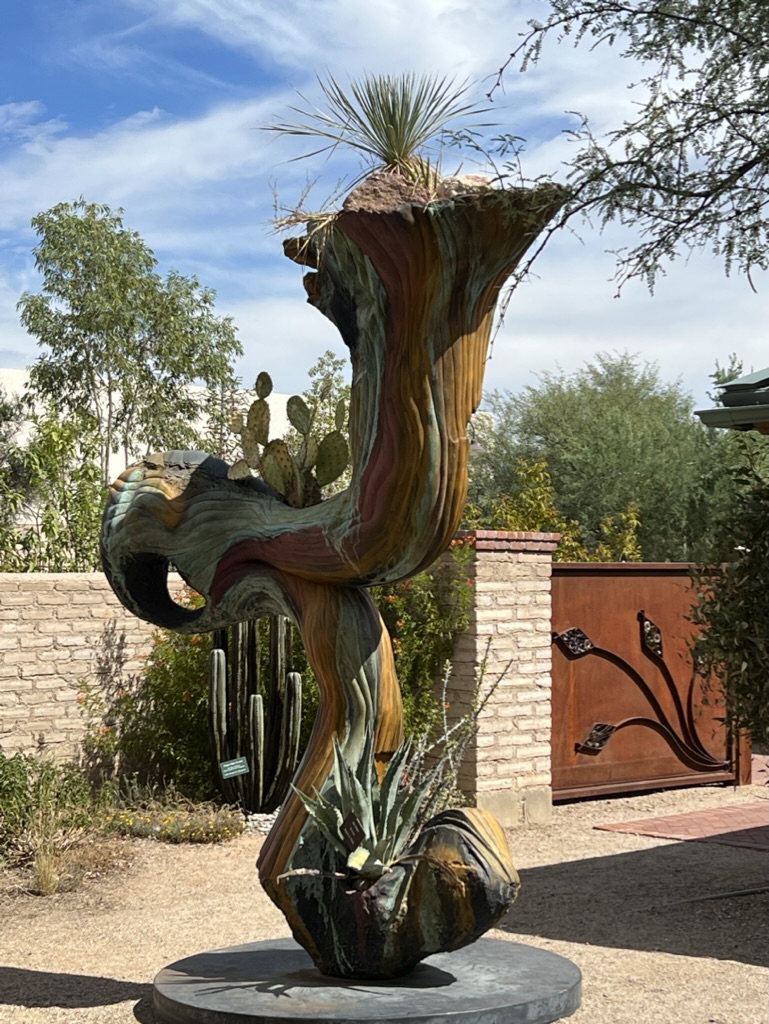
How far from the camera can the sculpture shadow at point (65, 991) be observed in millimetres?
6223

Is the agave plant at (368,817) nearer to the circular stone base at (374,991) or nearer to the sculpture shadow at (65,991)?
the circular stone base at (374,991)

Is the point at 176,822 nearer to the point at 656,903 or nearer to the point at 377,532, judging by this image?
the point at 656,903

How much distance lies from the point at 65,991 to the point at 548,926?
285cm

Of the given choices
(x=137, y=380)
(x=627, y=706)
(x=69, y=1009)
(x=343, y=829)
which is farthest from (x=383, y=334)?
(x=137, y=380)

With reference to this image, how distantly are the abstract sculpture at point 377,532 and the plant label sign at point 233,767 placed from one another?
484 cm

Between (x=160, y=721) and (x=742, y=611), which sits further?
(x=160, y=721)

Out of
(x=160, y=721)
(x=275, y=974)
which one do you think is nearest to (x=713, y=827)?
(x=160, y=721)

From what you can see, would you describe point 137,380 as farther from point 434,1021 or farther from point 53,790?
point 434,1021

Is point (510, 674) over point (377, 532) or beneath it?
beneath

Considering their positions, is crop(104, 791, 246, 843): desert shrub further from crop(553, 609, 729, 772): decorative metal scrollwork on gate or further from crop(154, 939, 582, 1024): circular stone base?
crop(154, 939, 582, 1024): circular stone base

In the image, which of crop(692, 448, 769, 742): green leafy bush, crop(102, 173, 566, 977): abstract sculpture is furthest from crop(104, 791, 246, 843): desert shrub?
crop(102, 173, 566, 977): abstract sculpture

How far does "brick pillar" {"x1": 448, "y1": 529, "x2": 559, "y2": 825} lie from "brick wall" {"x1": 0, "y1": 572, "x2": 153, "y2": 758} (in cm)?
283

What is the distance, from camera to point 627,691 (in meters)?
12.6

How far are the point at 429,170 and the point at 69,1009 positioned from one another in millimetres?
3968
